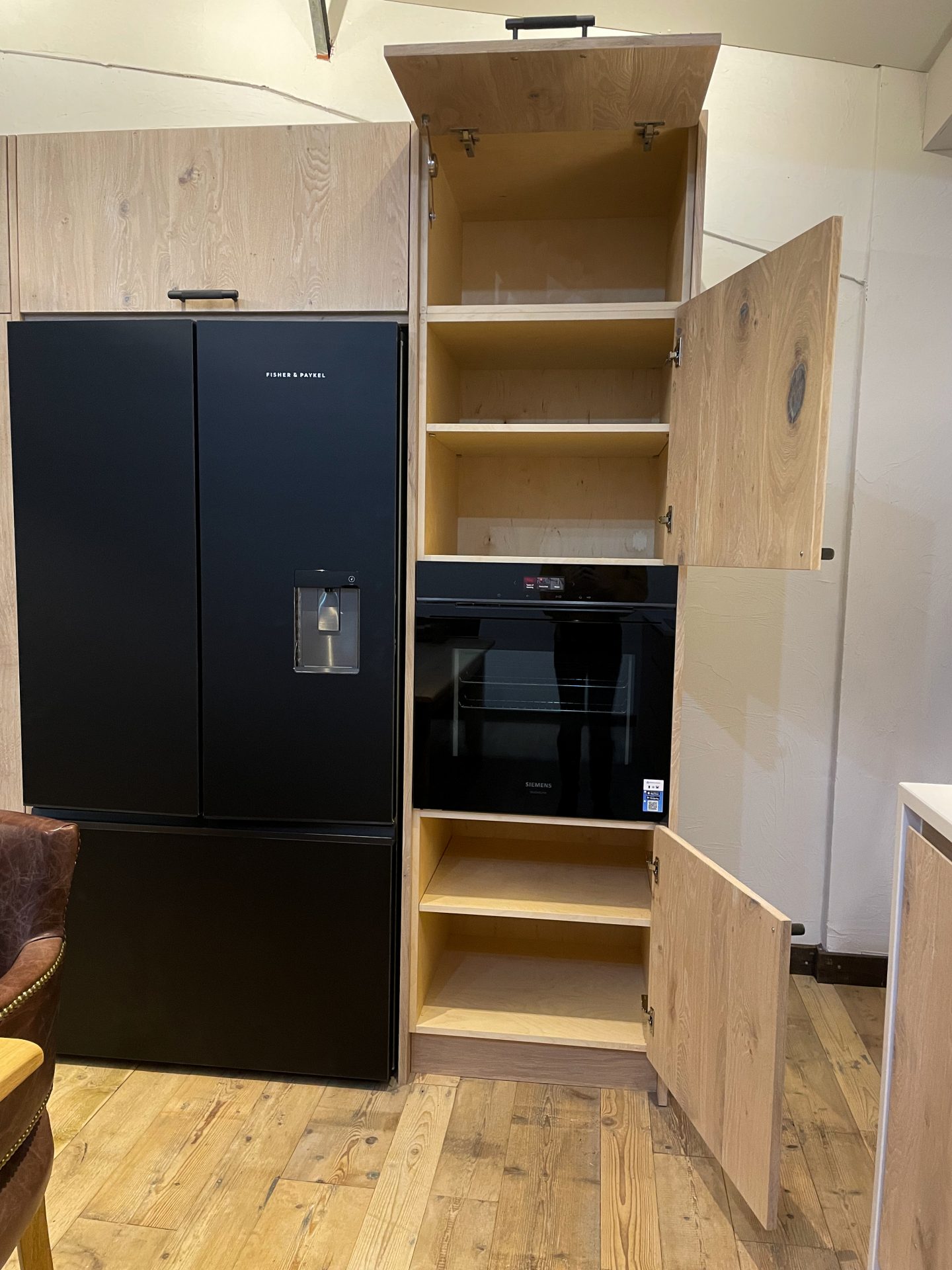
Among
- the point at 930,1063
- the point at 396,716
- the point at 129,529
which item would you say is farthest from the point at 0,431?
the point at 930,1063

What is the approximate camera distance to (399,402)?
6.21 ft

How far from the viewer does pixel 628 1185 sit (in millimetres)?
1712

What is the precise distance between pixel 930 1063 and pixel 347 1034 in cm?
133

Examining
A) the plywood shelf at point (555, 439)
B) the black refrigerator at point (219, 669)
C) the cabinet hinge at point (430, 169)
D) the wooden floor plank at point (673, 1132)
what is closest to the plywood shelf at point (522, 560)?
the black refrigerator at point (219, 669)

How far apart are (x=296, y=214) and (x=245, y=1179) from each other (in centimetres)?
209

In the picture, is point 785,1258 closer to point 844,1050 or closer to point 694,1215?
point 694,1215

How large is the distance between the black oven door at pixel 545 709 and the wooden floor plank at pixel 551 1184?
26.9 inches

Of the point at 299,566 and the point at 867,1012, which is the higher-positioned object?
the point at 299,566

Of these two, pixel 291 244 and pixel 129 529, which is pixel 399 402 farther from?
pixel 129 529

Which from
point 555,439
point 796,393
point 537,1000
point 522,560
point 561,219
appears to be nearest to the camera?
point 796,393

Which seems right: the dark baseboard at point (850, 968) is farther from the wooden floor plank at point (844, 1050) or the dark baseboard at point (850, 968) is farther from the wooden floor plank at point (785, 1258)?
the wooden floor plank at point (785, 1258)

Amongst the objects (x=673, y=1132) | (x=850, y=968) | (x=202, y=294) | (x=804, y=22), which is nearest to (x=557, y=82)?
(x=202, y=294)

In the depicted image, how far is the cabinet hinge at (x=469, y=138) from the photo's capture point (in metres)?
1.83

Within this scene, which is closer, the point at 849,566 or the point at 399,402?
the point at 399,402
